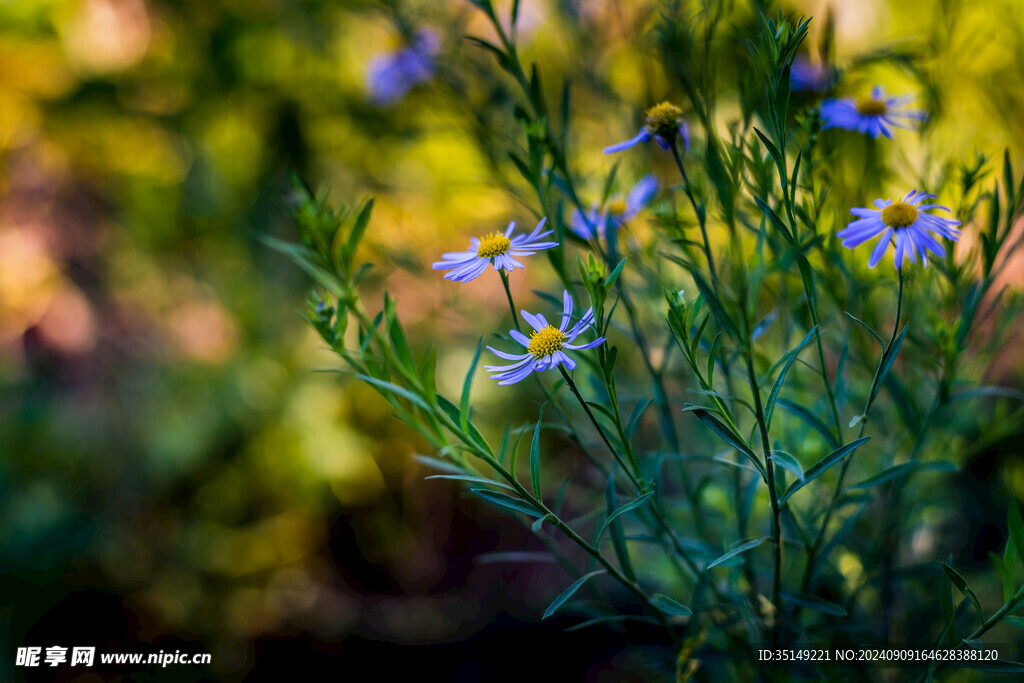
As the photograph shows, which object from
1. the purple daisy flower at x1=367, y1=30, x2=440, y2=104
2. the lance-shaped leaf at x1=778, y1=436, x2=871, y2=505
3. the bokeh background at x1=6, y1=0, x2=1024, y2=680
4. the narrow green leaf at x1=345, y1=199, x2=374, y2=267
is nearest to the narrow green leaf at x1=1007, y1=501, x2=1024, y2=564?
the lance-shaped leaf at x1=778, y1=436, x2=871, y2=505

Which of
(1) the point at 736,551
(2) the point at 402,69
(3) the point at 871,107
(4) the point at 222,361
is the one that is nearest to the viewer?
(1) the point at 736,551

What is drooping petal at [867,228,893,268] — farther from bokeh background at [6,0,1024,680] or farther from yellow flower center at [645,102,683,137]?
bokeh background at [6,0,1024,680]

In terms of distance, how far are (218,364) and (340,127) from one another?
21.2 inches

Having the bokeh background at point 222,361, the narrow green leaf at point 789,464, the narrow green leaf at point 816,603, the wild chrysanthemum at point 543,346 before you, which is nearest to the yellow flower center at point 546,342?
the wild chrysanthemum at point 543,346

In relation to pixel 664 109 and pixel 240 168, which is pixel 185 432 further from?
pixel 664 109

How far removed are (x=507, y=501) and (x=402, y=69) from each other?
2.03ft

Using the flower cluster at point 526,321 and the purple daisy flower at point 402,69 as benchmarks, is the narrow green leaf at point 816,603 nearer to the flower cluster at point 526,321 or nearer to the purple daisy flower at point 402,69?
the flower cluster at point 526,321

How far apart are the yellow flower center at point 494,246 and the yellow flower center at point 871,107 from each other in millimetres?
283

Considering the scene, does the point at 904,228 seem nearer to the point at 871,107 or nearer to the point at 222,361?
the point at 871,107

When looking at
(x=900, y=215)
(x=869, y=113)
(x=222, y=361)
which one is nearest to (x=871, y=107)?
(x=869, y=113)

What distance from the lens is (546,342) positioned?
0.95 feet

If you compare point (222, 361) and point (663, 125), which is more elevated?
point (222, 361)

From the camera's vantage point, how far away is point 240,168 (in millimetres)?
1205

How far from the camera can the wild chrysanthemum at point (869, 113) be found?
38cm
